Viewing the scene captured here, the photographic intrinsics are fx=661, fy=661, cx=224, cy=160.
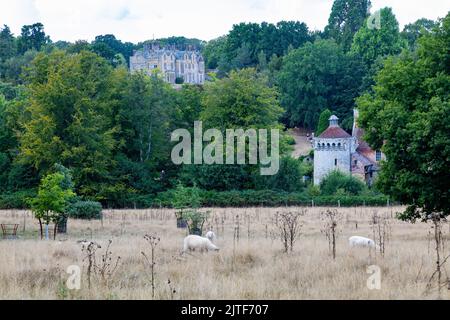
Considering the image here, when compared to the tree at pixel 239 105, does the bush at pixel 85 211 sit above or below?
below

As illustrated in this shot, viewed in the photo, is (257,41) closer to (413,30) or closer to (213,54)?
(213,54)

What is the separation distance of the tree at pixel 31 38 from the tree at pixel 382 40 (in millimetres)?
60118

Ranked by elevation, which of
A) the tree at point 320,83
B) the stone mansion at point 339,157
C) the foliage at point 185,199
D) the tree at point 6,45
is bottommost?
the foliage at point 185,199

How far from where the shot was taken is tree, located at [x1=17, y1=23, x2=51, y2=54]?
120 m

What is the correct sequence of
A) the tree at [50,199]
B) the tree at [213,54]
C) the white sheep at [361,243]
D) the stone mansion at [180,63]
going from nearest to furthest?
1. the white sheep at [361,243]
2. the tree at [50,199]
3. the stone mansion at [180,63]
4. the tree at [213,54]

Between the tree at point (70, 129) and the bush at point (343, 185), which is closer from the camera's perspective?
the tree at point (70, 129)

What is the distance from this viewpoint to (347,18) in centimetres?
10781

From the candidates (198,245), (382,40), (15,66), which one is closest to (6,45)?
(15,66)

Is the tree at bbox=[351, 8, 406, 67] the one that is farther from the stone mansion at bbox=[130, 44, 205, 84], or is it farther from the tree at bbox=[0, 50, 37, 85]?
the tree at bbox=[0, 50, 37, 85]

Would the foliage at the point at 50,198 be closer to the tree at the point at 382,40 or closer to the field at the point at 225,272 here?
the field at the point at 225,272

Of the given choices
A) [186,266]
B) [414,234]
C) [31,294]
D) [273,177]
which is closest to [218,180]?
[273,177]

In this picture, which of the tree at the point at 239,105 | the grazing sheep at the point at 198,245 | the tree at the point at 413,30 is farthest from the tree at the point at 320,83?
the grazing sheep at the point at 198,245

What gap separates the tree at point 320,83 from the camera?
8675 cm

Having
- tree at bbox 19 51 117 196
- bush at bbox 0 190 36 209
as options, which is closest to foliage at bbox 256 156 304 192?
tree at bbox 19 51 117 196
